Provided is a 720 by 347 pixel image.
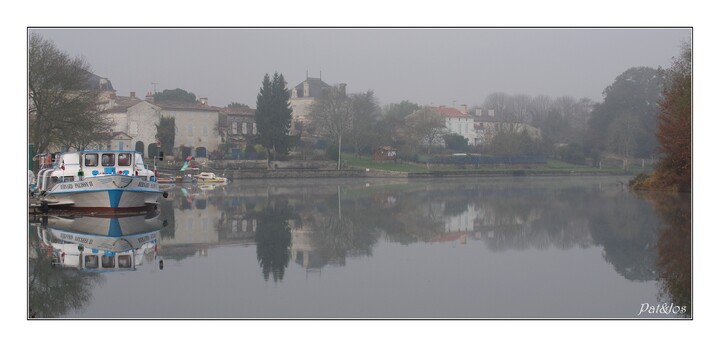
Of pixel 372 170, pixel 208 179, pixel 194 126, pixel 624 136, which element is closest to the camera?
pixel 208 179

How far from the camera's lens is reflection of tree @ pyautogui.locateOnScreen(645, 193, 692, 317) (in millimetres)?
10727

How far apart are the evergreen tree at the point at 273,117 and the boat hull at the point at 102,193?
4223 cm

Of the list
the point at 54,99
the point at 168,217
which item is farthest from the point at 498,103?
the point at 168,217

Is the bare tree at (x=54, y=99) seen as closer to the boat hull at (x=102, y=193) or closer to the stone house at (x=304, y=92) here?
the boat hull at (x=102, y=193)

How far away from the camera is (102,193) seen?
23672 mm

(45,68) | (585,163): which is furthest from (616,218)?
(585,163)

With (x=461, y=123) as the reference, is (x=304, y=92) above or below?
above

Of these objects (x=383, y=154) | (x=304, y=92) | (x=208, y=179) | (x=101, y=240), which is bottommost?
(x=101, y=240)

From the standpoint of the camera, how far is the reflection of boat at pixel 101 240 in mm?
14328

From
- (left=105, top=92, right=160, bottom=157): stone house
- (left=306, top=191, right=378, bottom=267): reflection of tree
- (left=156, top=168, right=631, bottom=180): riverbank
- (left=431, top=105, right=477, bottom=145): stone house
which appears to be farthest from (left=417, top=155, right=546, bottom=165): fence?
(left=306, top=191, right=378, bottom=267): reflection of tree

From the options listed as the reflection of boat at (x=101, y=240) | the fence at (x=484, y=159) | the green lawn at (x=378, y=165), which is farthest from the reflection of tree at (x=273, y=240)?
the fence at (x=484, y=159)

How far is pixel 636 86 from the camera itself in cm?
8544

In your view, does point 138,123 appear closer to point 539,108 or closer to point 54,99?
point 54,99

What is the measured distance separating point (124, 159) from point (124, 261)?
41.6 ft
